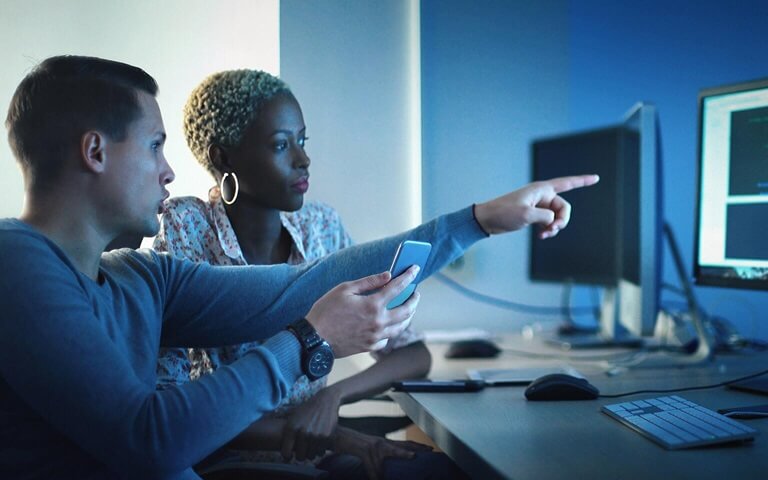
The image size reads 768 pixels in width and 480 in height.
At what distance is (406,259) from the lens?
114cm

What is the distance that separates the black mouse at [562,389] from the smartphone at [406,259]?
296mm

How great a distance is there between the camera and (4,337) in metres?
0.85

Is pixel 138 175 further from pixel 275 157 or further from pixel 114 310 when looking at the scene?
pixel 275 157

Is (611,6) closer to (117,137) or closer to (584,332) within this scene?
(584,332)

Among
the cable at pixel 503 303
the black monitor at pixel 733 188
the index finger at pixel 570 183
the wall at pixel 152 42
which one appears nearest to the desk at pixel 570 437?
the black monitor at pixel 733 188

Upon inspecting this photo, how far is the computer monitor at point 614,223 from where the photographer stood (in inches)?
65.4

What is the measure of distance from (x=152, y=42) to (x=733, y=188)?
121 cm

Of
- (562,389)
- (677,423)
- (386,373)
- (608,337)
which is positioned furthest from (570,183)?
(608,337)

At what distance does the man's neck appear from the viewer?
1.00m

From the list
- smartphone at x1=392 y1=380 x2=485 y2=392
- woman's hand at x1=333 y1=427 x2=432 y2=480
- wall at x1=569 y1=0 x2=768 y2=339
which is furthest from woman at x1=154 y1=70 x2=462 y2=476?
wall at x1=569 y1=0 x2=768 y2=339

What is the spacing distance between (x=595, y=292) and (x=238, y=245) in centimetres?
153

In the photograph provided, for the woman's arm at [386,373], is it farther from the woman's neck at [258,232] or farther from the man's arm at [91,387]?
the man's arm at [91,387]

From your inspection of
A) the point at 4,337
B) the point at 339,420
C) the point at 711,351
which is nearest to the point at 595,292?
the point at 711,351

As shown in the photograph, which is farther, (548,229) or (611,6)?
(611,6)
